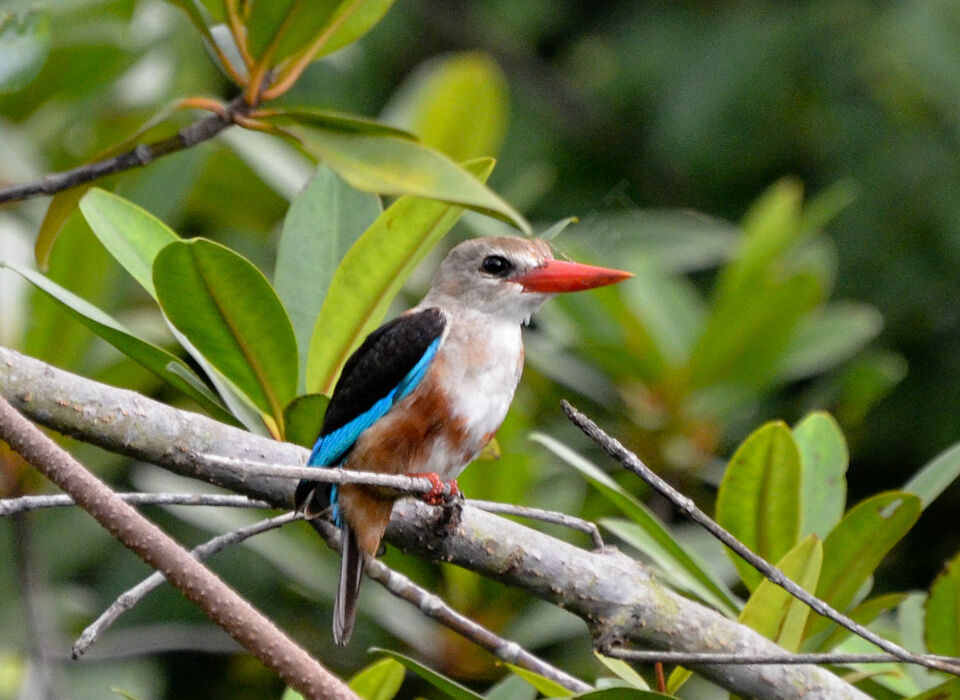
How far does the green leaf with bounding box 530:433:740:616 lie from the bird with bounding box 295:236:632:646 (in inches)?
5.3

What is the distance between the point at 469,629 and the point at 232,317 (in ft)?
2.00

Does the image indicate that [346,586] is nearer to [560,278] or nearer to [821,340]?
[560,278]

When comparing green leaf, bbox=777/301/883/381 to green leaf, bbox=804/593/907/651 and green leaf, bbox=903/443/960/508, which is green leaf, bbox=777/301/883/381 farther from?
green leaf, bbox=804/593/907/651

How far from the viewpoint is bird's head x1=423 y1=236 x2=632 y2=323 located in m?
2.25

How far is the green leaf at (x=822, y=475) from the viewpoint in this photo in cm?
224

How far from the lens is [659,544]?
2.12m

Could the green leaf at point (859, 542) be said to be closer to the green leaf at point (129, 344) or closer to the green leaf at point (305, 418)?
the green leaf at point (305, 418)

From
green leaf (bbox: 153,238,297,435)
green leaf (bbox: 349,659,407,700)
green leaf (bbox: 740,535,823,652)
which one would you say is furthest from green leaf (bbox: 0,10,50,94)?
green leaf (bbox: 740,535,823,652)

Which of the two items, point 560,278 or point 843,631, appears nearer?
point 843,631

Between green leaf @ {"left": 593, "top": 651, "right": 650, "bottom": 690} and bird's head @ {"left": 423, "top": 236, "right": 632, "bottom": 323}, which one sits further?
bird's head @ {"left": 423, "top": 236, "right": 632, "bottom": 323}

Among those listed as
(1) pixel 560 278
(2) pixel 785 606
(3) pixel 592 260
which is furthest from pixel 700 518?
(3) pixel 592 260

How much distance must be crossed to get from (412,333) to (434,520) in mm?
437

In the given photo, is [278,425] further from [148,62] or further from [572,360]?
[148,62]

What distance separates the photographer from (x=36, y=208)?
329cm
